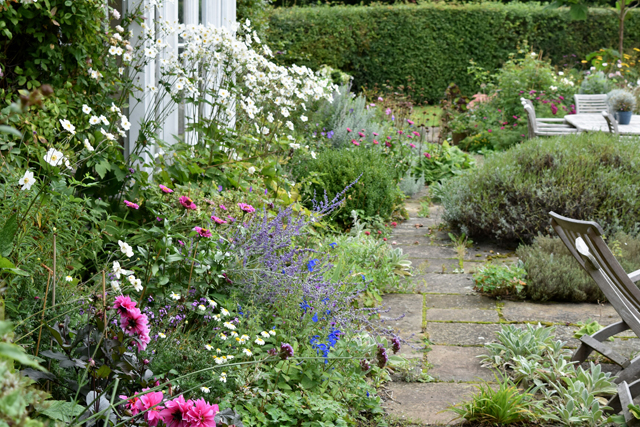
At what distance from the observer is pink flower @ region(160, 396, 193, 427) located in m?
1.65

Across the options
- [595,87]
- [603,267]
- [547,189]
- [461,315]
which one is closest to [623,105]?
[595,87]

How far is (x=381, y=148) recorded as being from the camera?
6.91m

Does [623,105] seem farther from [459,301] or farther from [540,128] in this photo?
[459,301]

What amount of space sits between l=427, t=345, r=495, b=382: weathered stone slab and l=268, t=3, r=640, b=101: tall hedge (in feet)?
37.0

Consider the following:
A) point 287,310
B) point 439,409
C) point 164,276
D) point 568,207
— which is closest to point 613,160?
point 568,207

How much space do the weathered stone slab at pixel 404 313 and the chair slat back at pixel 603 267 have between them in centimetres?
101

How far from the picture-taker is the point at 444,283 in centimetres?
436

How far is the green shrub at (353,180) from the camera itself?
17.6 feet

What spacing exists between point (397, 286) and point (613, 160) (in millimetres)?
2470

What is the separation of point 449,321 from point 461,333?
0.18 metres

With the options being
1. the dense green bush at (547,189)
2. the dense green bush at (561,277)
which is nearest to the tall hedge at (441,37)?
the dense green bush at (547,189)

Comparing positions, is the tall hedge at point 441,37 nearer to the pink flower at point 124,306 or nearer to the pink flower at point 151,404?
the pink flower at point 124,306

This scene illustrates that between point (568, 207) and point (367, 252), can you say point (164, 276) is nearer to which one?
point (367, 252)

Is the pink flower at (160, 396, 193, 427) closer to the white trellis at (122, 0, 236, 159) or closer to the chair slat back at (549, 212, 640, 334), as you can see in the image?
the chair slat back at (549, 212, 640, 334)
